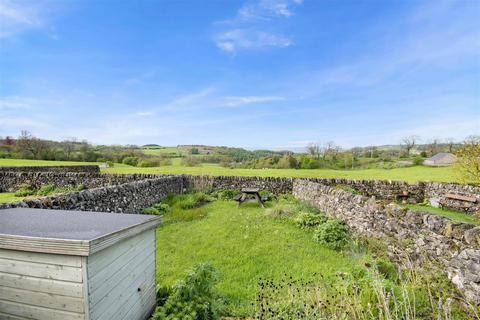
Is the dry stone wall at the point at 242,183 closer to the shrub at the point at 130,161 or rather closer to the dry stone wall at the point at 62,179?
the dry stone wall at the point at 62,179

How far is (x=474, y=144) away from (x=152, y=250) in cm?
1689

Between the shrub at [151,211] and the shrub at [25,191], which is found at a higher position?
the shrub at [25,191]

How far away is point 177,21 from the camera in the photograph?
579 inches

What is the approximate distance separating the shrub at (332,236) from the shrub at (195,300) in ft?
13.4

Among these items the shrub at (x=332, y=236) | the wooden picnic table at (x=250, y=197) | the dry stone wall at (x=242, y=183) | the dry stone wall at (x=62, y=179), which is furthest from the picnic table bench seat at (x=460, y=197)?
the dry stone wall at (x=62, y=179)

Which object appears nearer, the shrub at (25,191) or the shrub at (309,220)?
the shrub at (309,220)

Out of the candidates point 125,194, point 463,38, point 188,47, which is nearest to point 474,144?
point 463,38

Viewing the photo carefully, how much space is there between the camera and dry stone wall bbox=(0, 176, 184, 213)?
6070mm

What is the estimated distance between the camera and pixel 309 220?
8289 millimetres

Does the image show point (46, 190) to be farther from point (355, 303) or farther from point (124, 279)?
point (355, 303)

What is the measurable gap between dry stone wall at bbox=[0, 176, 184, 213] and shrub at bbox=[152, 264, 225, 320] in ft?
13.3

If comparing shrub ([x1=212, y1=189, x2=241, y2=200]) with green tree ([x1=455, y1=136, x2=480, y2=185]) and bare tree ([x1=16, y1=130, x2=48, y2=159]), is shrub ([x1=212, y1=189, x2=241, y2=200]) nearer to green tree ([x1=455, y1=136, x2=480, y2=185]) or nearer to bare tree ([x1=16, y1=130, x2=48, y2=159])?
green tree ([x1=455, y1=136, x2=480, y2=185])

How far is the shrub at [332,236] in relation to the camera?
660cm

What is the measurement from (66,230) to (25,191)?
661 inches
